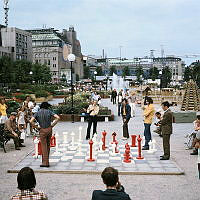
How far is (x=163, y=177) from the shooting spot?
784 centimetres

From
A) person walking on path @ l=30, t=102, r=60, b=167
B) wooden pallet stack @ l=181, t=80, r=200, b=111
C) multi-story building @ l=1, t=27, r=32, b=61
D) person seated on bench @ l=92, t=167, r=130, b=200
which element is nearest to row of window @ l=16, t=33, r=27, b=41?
multi-story building @ l=1, t=27, r=32, b=61

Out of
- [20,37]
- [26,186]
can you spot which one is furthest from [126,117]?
[20,37]

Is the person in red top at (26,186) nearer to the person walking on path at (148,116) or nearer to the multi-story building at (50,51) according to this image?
the person walking on path at (148,116)

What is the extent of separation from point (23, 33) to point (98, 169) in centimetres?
10748

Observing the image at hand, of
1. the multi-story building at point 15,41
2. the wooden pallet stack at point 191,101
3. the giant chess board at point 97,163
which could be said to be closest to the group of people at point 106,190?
the giant chess board at point 97,163

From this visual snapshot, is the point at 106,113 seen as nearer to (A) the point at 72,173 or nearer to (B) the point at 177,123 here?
(B) the point at 177,123

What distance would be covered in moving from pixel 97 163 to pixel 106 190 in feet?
17.7

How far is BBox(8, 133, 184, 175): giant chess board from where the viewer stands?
8273mm

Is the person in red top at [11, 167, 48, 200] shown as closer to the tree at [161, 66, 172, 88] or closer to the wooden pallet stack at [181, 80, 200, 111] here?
the wooden pallet stack at [181, 80, 200, 111]

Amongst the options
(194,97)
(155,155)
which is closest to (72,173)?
(155,155)

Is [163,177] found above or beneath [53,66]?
beneath

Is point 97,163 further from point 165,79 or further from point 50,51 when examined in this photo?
point 50,51

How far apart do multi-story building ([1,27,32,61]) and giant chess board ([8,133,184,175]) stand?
92572 millimetres

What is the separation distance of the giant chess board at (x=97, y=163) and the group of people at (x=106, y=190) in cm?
427
